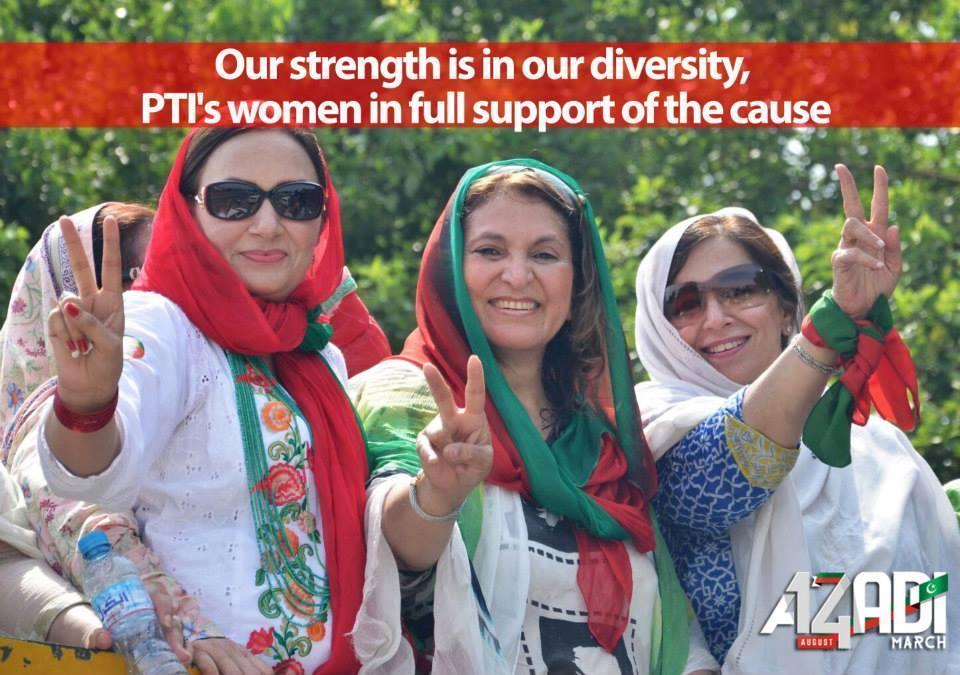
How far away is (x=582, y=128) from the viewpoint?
9.03m

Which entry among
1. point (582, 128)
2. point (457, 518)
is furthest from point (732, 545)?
point (582, 128)

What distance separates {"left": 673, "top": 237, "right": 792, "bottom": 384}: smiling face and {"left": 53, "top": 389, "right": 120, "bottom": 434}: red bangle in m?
1.75

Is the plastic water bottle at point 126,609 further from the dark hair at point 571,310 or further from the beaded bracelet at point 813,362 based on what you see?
the beaded bracelet at point 813,362

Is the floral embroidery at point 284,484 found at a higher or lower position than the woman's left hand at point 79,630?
higher

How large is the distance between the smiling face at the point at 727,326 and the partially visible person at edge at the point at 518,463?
0.32m

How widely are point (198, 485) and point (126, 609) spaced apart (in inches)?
11.4

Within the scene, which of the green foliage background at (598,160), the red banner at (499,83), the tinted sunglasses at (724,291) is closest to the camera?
the tinted sunglasses at (724,291)

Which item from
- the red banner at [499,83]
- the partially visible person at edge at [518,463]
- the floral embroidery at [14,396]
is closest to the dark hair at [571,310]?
the partially visible person at edge at [518,463]

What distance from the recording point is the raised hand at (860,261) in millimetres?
3367

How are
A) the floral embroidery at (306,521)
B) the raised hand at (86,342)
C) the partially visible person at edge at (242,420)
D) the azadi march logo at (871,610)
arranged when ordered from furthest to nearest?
the azadi march logo at (871,610), the floral embroidery at (306,521), the partially visible person at edge at (242,420), the raised hand at (86,342)

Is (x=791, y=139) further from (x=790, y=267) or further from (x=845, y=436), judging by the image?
(x=845, y=436)

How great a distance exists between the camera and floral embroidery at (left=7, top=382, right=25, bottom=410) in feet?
11.8

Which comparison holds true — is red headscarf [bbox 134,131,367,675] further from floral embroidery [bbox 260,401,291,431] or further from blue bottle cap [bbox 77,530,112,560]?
blue bottle cap [bbox 77,530,112,560]

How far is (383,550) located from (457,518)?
0.18m
